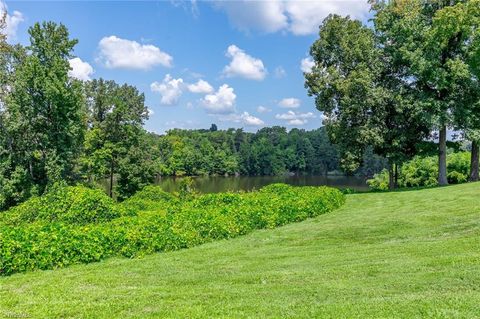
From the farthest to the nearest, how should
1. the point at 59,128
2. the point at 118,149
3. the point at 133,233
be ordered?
the point at 118,149 < the point at 59,128 < the point at 133,233

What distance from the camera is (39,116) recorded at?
2556 cm

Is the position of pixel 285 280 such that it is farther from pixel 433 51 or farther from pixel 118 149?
pixel 118 149

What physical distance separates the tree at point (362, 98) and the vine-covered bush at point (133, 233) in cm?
1200

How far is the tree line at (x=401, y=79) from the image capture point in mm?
22750

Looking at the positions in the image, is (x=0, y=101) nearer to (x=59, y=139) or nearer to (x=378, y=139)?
(x=59, y=139)

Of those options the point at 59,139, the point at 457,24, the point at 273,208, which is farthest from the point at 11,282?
the point at 457,24

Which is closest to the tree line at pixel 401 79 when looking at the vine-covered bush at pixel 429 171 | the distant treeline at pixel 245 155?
the vine-covered bush at pixel 429 171

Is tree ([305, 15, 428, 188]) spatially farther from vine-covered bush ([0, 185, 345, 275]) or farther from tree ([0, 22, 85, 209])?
tree ([0, 22, 85, 209])

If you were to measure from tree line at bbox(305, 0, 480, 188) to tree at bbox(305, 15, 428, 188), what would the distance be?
60 mm

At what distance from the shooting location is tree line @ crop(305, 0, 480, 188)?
2275 centimetres

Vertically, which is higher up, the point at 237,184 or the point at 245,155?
the point at 245,155

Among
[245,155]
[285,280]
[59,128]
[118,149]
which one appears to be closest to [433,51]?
[285,280]

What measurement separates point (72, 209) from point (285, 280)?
7.92 metres

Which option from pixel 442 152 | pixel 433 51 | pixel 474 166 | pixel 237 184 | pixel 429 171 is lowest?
pixel 237 184
